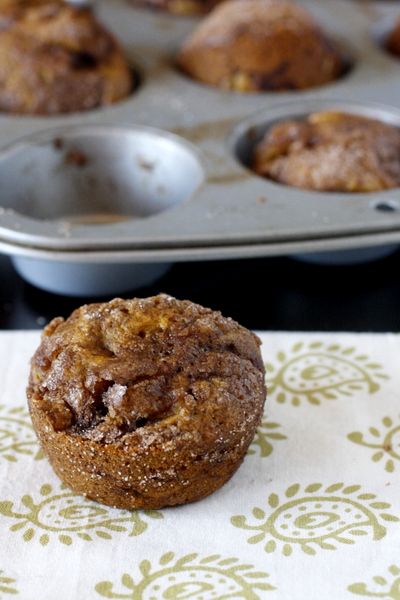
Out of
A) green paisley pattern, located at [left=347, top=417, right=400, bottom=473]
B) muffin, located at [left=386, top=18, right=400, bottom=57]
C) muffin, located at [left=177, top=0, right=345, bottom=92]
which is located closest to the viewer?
green paisley pattern, located at [left=347, top=417, right=400, bottom=473]

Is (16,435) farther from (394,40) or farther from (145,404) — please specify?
(394,40)

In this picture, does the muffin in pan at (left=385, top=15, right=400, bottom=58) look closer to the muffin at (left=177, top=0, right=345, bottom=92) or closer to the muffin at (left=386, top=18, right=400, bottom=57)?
the muffin at (left=386, top=18, right=400, bottom=57)

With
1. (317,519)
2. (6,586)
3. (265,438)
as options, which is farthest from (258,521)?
(6,586)

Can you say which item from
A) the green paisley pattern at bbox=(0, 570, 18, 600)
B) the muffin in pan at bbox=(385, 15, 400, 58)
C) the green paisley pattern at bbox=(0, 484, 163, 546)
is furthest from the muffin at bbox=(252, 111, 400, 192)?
the green paisley pattern at bbox=(0, 570, 18, 600)

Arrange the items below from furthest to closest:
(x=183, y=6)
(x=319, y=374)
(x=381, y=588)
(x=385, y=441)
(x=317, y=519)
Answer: (x=183, y=6)
(x=319, y=374)
(x=385, y=441)
(x=317, y=519)
(x=381, y=588)

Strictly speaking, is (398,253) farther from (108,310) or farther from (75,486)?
(75,486)

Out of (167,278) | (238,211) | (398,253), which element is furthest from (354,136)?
(167,278)

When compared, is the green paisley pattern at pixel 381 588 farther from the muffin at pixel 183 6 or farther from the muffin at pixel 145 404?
the muffin at pixel 183 6
